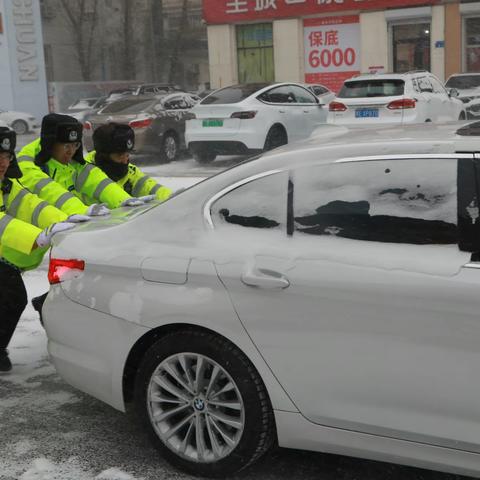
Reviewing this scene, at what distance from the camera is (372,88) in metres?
14.5

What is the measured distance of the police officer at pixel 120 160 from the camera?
5.23 m

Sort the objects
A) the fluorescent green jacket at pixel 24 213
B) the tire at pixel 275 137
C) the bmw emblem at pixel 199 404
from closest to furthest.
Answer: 1. the bmw emblem at pixel 199 404
2. the fluorescent green jacket at pixel 24 213
3. the tire at pixel 275 137

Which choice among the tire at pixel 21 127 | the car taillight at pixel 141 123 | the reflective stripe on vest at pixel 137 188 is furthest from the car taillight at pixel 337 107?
the tire at pixel 21 127

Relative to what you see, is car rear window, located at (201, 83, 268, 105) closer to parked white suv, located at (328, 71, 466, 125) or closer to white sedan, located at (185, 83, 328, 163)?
white sedan, located at (185, 83, 328, 163)

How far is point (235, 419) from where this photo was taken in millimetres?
3402

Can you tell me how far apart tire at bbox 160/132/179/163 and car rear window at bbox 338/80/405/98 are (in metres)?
→ 4.03

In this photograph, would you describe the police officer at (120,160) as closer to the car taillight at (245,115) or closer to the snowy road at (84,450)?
the snowy road at (84,450)

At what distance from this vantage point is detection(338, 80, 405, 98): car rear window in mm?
14311

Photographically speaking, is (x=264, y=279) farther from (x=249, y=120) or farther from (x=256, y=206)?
(x=249, y=120)

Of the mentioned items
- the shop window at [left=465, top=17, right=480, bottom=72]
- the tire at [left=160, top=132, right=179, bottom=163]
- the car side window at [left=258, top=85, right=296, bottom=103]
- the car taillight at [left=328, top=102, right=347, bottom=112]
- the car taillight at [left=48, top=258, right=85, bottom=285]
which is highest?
→ the shop window at [left=465, top=17, right=480, bottom=72]

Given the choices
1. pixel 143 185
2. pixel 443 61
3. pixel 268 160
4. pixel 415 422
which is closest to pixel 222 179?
pixel 268 160

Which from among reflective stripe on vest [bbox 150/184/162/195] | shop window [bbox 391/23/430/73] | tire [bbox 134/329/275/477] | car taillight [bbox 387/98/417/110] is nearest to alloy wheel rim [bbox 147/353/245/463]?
tire [bbox 134/329/275/477]

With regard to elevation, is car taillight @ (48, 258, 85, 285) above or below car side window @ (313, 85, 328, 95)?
below

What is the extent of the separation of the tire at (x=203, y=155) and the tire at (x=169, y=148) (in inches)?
39.7
